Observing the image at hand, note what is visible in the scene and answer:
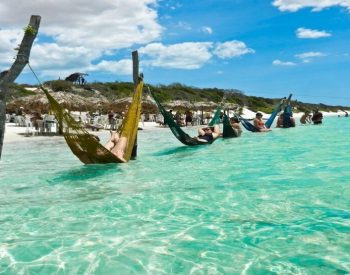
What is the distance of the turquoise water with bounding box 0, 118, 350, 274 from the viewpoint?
3.40 metres

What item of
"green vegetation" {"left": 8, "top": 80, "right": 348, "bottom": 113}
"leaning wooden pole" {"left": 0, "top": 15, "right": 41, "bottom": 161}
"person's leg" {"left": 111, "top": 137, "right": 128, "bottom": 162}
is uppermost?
"green vegetation" {"left": 8, "top": 80, "right": 348, "bottom": 113}

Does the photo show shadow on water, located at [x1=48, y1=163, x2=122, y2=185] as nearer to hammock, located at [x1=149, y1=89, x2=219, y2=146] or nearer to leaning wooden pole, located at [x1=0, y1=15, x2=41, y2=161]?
hammock, located at [x1=149, y1=89, x2=219, y2=146]

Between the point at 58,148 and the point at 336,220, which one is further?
the point at 58,148

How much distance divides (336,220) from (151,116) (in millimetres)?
23603

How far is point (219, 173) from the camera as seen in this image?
298 inches

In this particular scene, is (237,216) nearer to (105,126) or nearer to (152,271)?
(152,271)

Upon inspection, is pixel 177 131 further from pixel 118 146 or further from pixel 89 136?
pixel 89 136

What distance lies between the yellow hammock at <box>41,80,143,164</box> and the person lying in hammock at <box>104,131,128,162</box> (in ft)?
0.20

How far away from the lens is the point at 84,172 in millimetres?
7941

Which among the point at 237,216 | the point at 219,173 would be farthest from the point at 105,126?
the point at 237,216

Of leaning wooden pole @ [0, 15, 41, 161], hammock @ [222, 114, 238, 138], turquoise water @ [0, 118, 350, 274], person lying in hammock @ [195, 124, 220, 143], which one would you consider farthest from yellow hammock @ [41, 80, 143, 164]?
hammock @ [222, 114, 238, 138]

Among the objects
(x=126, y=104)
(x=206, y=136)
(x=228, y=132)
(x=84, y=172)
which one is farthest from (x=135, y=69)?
(x=126, y=104)

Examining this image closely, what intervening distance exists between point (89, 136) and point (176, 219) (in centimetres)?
365

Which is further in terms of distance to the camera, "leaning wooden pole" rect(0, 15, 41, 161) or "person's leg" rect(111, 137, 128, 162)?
"person's leg" rect(111, 137, 128, 162)
